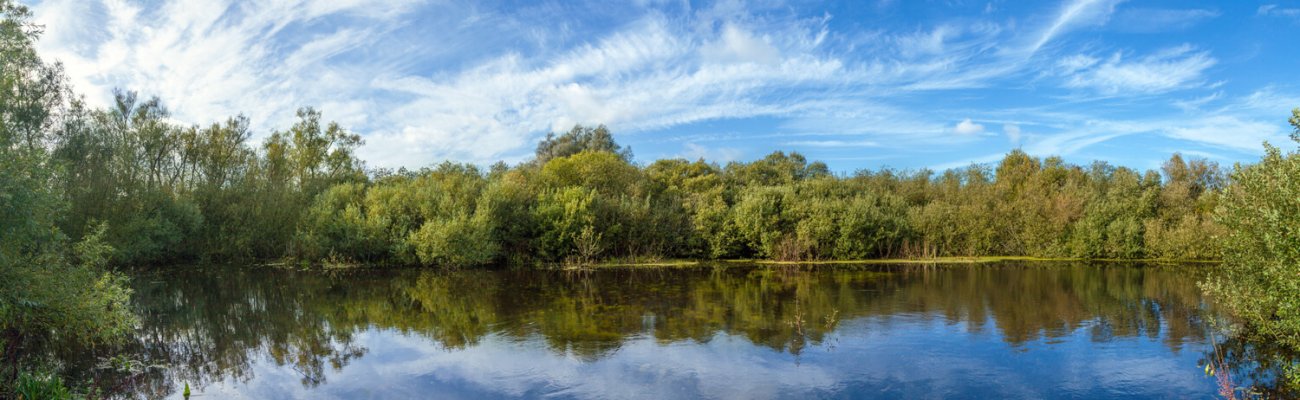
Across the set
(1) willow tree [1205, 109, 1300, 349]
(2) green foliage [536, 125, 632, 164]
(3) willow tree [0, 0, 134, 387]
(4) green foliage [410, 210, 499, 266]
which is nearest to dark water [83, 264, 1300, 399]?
(1) willow tree [1205, 109, 1300, 349]

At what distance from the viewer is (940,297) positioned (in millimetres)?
22516

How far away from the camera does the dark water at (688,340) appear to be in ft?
38.8

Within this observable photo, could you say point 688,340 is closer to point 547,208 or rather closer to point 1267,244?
point 1267,244

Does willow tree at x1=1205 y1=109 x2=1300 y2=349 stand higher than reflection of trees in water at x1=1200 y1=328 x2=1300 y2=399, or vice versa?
willow tree at x1=1205 y1=109 x2=1300 y2=349

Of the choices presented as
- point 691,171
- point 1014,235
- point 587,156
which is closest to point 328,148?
point 587,156

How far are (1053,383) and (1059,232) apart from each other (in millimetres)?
32986

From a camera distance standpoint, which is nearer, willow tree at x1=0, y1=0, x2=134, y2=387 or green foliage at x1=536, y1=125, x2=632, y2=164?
willow tree at x1=0, y1=0, x2=134, y2=387

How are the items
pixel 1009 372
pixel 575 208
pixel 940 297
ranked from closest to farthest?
1. pixel 1009 372
2. pixel 940 297
3. pixel 575 208

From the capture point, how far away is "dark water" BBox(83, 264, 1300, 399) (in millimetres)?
11836

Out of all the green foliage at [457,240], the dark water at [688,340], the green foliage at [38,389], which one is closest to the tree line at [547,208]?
the green foliage at [457,240]

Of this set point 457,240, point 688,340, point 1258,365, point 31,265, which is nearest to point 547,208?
point 457,240

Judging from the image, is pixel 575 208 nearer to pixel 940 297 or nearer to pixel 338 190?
pixel 338 190

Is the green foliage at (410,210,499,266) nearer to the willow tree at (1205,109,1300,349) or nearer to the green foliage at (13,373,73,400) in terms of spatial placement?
the green foliage at (13,373,73,400)

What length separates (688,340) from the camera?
1555cm
